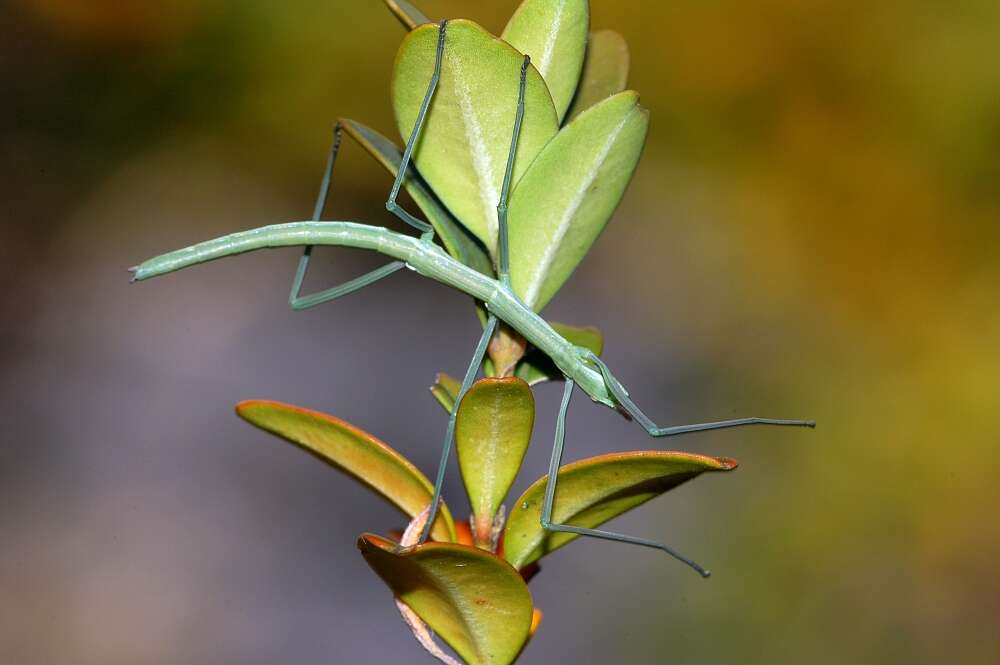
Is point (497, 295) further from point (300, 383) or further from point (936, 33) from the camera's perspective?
point (300, 383)

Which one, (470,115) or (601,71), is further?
(601,71)

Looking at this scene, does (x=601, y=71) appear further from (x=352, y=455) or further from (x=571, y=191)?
(x=352, y=455)

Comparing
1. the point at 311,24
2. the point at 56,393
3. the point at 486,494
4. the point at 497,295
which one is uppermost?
the point at 311,24

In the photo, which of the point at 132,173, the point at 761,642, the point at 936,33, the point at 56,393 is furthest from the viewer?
the point at 56,393

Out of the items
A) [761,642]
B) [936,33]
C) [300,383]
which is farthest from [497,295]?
[300,383]

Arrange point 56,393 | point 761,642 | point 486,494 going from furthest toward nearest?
point 56,393 → point 761,642 → point 486,494

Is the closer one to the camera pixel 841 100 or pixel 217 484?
pixel 841 100

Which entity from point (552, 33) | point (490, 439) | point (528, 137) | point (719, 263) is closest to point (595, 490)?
point (490, 439)

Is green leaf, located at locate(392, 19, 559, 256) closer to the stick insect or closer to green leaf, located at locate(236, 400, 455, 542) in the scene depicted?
the stick insect
